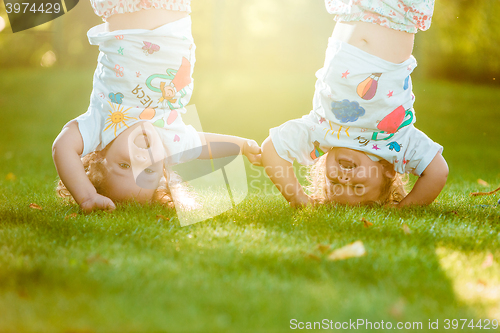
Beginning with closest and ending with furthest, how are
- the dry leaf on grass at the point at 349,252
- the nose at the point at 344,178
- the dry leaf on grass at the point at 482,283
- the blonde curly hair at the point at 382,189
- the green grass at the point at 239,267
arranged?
1. the green grass at the point at 239,267
2. the dry leaf on grass at the point at 482,283
3. the dry leaf on grass at the point at 349,252
4. the nose at the point at 344,178
5. the blonde curly hair at the point at 382,189

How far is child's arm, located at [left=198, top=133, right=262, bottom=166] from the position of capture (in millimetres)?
2771

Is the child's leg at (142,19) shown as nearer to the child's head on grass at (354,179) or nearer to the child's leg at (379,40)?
the child's leg at (379,40)

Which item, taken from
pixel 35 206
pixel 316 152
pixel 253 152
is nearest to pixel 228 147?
pixel 253 152

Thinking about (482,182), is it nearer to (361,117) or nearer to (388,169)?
(388,169)

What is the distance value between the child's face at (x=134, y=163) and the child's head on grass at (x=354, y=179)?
982mm

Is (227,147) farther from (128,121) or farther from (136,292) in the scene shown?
(136,292)

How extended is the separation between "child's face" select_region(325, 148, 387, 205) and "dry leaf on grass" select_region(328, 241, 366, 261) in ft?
2.58

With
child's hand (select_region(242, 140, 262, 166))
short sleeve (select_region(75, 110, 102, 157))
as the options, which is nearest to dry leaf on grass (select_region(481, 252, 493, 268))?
child's hand (select_region(242, 140, 262, 166))

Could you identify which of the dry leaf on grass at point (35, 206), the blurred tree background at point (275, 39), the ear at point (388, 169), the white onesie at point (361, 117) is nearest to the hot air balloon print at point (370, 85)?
the white onesie at point (361, 117)

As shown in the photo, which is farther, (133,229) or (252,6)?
(252,6)

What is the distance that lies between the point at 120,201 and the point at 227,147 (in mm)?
749

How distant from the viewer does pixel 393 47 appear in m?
2.45

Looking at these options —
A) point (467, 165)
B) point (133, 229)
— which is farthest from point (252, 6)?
point (133, 229)

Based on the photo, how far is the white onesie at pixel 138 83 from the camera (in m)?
2.46
